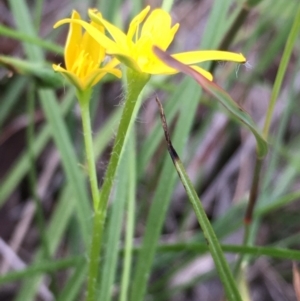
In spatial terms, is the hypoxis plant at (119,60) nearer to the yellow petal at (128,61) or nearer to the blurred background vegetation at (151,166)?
the yellow petal at (128,61)

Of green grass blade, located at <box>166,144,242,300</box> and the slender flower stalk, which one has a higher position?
the slender flower stalk

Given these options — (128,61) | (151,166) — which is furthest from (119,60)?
(151,166)

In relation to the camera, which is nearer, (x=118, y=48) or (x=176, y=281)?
(x=118, y=48)

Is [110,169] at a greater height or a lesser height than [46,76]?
lesser

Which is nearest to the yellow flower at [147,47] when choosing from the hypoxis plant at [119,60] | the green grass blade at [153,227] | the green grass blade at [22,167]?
the hypoxis plant at [119,60]

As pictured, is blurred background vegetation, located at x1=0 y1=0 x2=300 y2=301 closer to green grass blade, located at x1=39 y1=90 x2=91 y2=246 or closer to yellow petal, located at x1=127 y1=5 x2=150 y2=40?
green grass blade, located at x1=39 y1=90 x2=91 y2=246

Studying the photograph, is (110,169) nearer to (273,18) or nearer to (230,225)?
(230,225)

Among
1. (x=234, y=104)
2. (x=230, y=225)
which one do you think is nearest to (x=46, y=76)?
(x=234, y=104)

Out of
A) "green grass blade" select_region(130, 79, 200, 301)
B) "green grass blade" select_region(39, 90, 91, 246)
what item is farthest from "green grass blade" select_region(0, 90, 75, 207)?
"green grass blade" select_region(130, 79, 200, 301)
